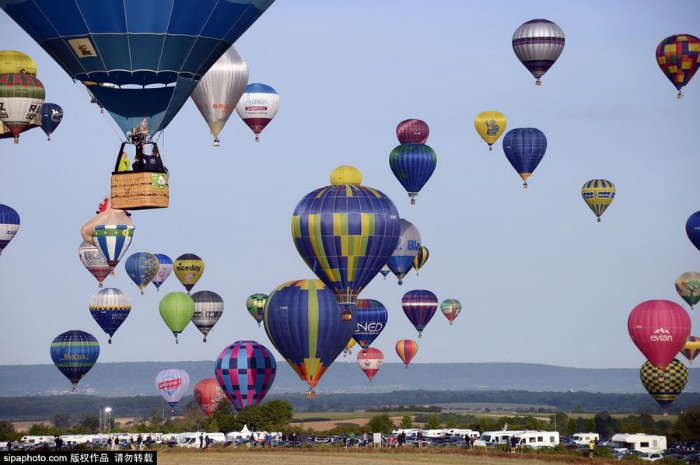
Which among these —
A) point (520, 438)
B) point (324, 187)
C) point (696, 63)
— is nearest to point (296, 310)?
point (324, 187)

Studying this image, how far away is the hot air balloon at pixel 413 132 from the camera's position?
83500 mm

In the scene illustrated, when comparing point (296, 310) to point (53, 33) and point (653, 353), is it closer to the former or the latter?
point (653, 353)

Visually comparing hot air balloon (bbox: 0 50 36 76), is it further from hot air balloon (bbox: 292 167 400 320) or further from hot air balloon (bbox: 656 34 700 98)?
hot air balloon (bbox: 656 34 700 98)

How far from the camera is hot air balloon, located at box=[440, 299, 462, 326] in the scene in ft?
339

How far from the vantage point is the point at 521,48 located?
7662 cm

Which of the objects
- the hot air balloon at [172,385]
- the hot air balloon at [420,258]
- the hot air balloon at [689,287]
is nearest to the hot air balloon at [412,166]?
the hot air balloon at [420,258]

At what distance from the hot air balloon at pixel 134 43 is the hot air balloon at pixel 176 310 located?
48.7 m

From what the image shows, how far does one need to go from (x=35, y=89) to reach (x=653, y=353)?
34846mm

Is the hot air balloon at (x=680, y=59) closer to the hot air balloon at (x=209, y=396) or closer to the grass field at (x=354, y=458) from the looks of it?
the grass field at (x=354, y=458)

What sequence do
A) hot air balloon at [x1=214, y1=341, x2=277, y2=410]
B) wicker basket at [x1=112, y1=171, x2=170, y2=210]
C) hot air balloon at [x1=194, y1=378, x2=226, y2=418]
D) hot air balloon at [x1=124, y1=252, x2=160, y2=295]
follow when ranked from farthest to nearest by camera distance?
hot air balloon at [x1=194, y1=378, x2=226, y2=418] < hot air balloon at [x1=124, y1=252, x2=160, y2=295] < hot air balloon at [x1=214, y1=341, x2=277, y2=410] < wicker basket at [x1=112, y1=171, x2=170, y2=210]

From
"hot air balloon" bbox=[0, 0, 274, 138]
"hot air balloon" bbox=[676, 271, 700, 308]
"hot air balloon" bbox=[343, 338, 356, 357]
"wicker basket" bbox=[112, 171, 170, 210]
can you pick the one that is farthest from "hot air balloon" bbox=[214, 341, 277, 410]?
"wicker basket" bbox=[112, 171, 170, 210]

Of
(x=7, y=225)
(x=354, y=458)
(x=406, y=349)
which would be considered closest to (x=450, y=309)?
(x=406, y=349)

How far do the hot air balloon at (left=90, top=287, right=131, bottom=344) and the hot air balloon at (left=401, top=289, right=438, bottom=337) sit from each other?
17450mm

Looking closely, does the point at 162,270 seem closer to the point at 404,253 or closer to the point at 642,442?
the point at 404,253
